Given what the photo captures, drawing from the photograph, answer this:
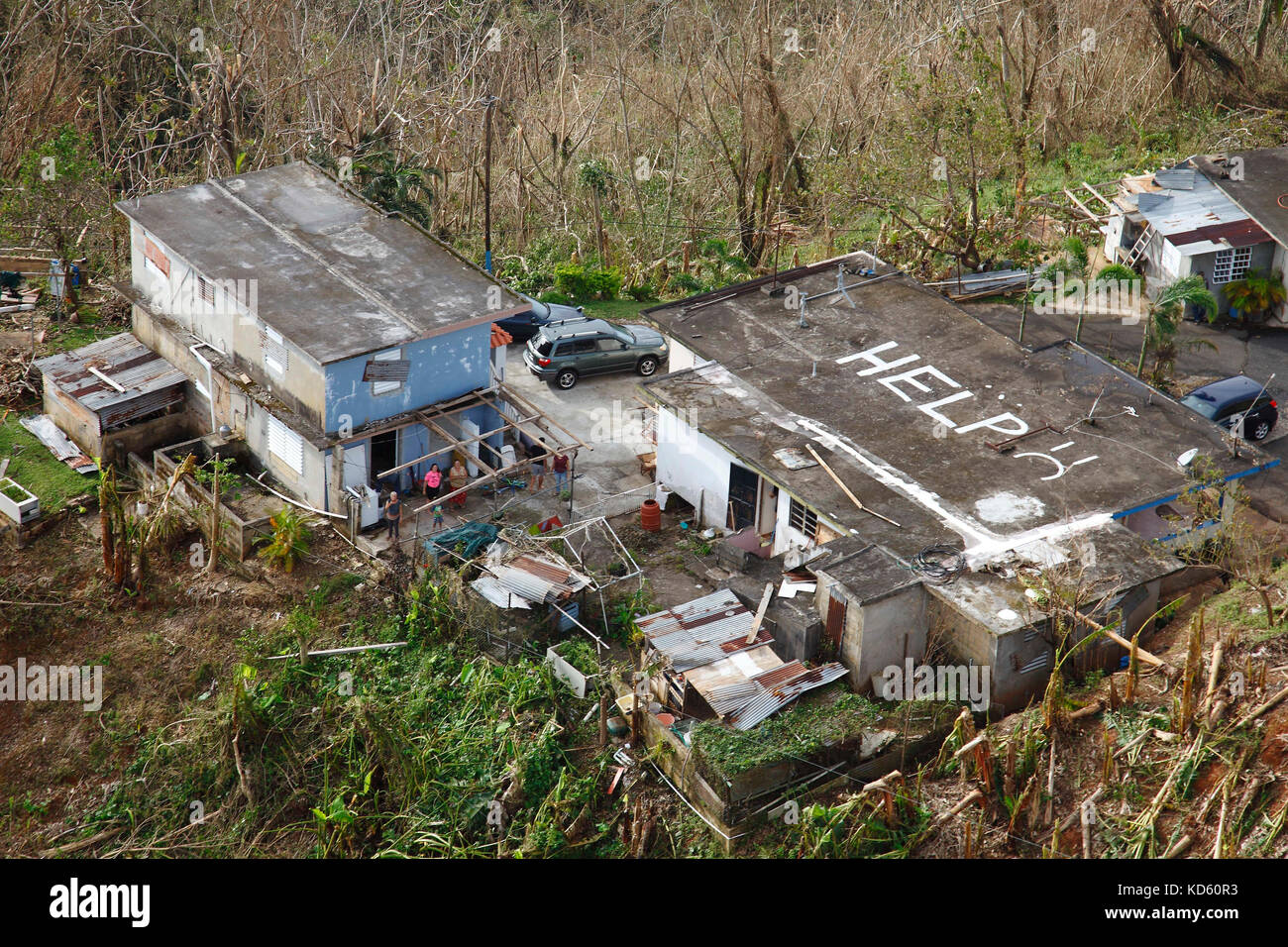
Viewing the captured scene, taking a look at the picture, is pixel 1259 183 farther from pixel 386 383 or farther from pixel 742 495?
pixel 386 383

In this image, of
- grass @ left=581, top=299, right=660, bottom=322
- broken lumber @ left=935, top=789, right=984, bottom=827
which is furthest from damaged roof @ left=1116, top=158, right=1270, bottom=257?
broken lumber @ left=935, top=789, right=984, bottom=827

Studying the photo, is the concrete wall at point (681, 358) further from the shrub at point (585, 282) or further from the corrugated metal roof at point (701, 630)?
the corrugated metal roof at point (701, 630)

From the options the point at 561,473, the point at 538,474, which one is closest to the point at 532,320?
the point at 538,474

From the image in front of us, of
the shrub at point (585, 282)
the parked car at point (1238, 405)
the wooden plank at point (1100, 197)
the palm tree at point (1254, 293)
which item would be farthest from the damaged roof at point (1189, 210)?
the shrub at point (585, 282)

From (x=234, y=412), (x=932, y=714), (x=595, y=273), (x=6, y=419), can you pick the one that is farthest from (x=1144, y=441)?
(x=6, y=419)

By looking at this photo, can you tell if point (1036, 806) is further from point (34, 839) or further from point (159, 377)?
point (159, 377)

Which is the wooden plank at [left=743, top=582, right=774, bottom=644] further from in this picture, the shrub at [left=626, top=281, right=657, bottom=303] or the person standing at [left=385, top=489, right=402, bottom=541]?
the shrub at [left=626, top=281, right=657, bottom=303]
